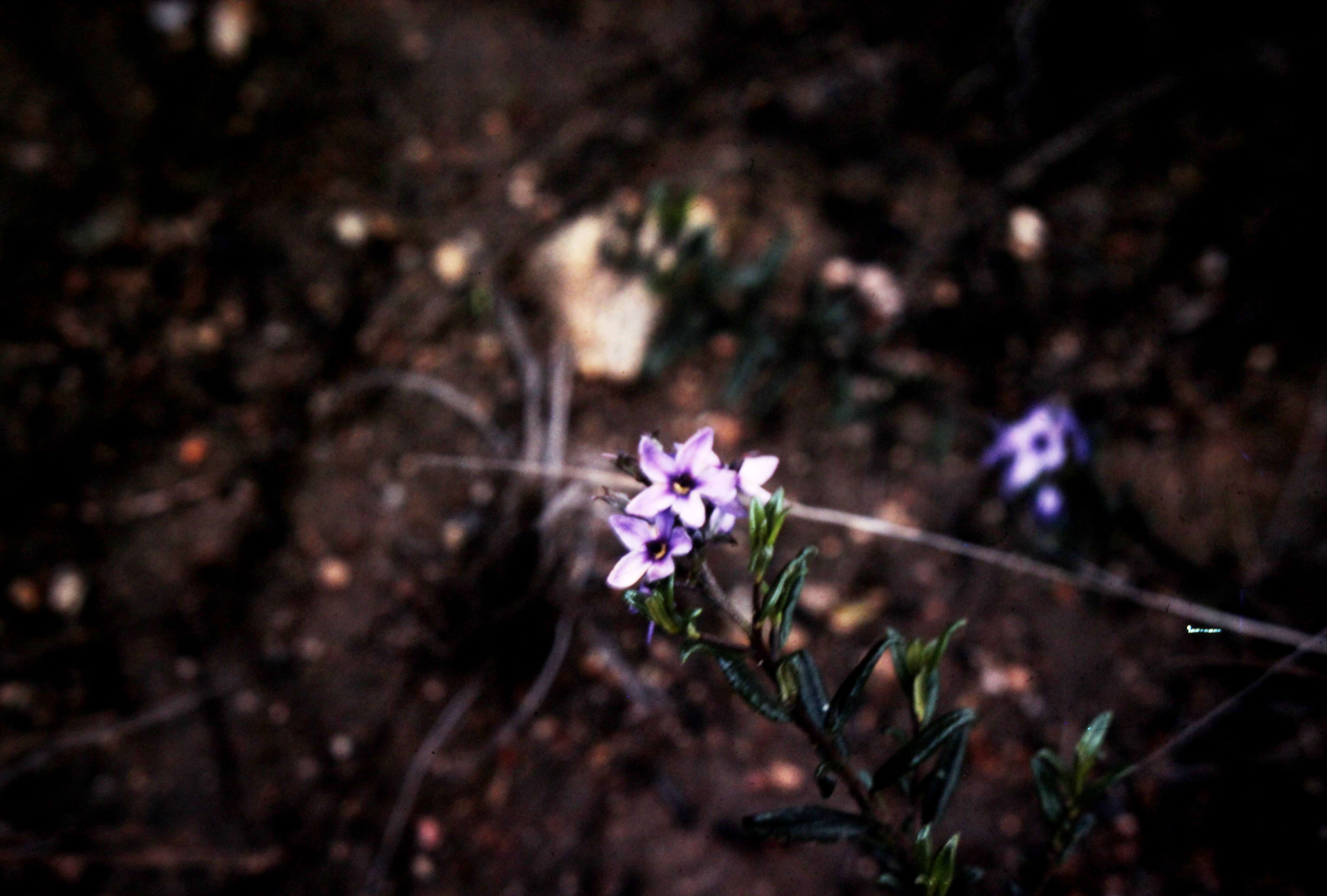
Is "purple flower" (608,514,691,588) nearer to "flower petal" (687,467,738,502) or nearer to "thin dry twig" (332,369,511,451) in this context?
"flower petal" (687,467,738,502)

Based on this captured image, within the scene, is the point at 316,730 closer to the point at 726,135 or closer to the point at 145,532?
the point at 145,532

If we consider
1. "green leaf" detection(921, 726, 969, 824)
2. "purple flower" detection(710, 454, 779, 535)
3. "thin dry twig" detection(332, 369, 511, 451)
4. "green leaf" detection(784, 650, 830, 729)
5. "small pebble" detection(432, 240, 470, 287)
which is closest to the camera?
"purple flower" detection(710, 454, 779, 535)

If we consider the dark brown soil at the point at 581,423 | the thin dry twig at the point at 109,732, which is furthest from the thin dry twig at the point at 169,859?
the thin dry twig at the point at 109,732

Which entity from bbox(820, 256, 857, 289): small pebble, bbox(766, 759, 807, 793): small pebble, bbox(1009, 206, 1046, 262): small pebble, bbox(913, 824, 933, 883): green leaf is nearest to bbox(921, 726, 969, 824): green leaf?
bbox(913, 824, 933, 883): green leaf

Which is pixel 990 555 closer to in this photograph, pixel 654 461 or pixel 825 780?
pixel 825 780

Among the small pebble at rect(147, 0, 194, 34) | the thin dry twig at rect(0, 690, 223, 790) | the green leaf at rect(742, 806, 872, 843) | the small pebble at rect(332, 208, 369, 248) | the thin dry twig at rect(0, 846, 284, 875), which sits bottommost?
the thin dry twig at rect(0, 846, 284, 875)

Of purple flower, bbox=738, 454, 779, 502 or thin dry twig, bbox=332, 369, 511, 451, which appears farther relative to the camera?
thin dry twig, bbox=332, 369, 511, 451
